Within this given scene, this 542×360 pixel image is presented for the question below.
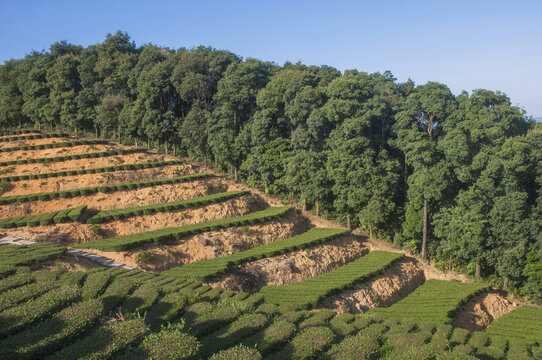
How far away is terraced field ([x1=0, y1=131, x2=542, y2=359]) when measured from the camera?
1149cm

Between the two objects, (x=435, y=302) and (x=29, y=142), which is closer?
(x=435, y=302)

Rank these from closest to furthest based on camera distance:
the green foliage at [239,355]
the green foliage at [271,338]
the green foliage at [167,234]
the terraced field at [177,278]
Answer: the green foliage at [239,355] → the terraced field at [177,278] → the green foliage at [271,338] → the green foliage at [167,234]

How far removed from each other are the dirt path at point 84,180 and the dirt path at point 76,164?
222cm

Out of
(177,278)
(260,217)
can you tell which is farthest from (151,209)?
(177,278)

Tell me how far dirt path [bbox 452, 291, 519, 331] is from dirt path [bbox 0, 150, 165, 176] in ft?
115

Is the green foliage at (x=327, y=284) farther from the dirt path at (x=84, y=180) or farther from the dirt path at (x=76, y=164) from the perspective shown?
the dirt path at (x=76, y=164)

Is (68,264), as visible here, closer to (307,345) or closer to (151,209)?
(151,209)

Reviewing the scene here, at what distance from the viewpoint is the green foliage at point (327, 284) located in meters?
22.9

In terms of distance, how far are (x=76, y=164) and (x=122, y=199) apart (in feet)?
28.5

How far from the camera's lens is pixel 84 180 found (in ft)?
117

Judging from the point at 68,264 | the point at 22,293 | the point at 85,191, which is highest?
the point at 85,191

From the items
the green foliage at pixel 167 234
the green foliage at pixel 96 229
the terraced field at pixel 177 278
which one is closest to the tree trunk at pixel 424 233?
the terraced field at pixel 177 278

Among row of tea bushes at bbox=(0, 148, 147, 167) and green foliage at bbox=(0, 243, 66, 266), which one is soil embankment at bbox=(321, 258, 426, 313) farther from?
row of tea bushes at bbox=(0, 148, 147, 167)

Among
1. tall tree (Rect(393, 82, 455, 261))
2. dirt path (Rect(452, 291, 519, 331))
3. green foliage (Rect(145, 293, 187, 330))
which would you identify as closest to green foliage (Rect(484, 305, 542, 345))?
dirt path (Rect(452, 291, 519, 331))
